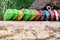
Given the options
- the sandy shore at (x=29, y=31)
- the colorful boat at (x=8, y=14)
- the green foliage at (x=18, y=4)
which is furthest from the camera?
the green foliage at (x=18, y=4)

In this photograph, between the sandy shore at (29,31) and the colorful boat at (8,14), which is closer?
the sandy shore at (29,31)

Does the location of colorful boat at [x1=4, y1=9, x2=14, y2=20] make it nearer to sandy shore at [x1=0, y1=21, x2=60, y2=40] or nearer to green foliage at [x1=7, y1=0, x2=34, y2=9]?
sandy shore at [x1=0, y1=21, x2=60, y2=40]

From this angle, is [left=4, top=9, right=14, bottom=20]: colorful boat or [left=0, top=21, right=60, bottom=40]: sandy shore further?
[left=4, top=9, right=14, bottom=20]: colorful boat

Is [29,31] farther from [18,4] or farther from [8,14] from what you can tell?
[18,4]

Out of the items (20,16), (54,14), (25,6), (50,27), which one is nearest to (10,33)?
(50,27)

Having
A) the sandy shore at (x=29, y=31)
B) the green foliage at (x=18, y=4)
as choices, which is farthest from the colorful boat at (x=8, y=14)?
the green foliage at (x=18, y=4)

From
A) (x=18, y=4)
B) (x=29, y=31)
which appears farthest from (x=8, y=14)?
(x=18, y=4)

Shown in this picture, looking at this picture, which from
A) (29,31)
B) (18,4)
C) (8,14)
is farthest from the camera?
(18,4)

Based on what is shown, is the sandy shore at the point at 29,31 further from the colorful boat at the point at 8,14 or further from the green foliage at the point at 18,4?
the green foliage at the point at 18,4

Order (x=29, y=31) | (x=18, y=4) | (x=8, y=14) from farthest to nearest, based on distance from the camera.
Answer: (x=18, y=4) < (x=8, y=14) < (x=29, y=31)

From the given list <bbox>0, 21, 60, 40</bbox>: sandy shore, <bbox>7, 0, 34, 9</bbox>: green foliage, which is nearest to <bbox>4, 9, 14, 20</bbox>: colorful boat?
<bbox>0, 21, 60, 40</bbox>: sandy shore

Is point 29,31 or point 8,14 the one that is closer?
point 29,31

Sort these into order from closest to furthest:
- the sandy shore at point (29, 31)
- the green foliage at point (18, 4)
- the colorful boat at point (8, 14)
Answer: the sandy shore at point (29, 31)
the colorful boat at point (8, 14)
the green foliage at point (18, 4)

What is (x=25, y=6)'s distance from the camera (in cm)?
298
